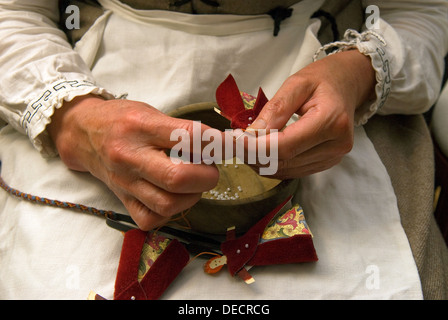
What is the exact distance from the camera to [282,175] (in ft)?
1.83

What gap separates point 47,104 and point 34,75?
Result: 0.07 m

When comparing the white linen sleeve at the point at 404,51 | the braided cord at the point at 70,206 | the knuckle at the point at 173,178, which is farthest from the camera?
the white linen sleeve at the point at 404,51

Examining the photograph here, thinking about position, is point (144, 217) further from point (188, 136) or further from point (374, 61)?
point (374, 61)

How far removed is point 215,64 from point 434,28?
1.60 feet

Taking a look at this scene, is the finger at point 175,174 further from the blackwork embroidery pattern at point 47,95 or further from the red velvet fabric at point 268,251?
the blackwork embroidery pattern at point 47,95

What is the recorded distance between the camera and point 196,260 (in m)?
0.55

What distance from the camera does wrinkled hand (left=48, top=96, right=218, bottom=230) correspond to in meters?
0.46

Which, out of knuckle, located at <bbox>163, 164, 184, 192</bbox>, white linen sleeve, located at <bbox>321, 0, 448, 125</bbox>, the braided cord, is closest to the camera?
knuckle, located at <bbox>163, 164, 184, 192</bbox>

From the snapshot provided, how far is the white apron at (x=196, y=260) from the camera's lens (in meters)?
0.52

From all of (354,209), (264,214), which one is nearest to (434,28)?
(354,209)

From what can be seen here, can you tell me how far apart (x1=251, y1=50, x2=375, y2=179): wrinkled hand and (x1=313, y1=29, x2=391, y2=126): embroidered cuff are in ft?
0.19

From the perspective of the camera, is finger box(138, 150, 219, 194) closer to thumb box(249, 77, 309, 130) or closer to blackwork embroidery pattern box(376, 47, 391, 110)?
thumb box(249, 77, 309, 130)


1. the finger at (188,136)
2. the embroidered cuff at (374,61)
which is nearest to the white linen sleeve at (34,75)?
the finger at (188,136)

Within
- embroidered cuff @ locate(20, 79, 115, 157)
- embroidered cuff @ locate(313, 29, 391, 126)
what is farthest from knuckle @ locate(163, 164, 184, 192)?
embroidered cuff @ locate(313, 29, 391, 126)
